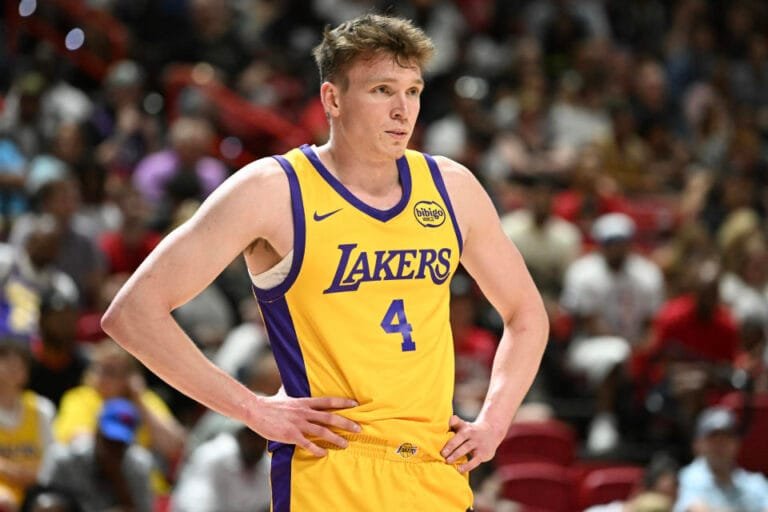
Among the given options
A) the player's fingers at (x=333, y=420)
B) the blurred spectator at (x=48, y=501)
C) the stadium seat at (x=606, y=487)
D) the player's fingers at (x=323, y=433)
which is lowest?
the blurred spectator at (x=48, y=501)

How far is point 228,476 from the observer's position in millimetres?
7535

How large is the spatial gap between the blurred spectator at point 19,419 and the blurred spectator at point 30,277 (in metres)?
0.88

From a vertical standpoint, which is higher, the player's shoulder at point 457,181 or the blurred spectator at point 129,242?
the blurred spectator at point 129,242

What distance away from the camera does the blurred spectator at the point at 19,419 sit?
7438 millimetres

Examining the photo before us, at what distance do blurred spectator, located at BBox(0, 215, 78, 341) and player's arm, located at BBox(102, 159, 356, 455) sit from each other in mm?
5094

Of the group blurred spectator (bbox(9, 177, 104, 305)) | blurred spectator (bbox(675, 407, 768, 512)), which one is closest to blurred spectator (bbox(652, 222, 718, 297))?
blurred spectator (bbox(675, 407, 768, 512))

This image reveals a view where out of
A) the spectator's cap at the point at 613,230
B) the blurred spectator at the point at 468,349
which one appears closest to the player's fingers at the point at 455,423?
the blurred spectator at the point at 468,349

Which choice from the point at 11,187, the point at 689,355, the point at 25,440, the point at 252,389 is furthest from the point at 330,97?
the point at 11,187

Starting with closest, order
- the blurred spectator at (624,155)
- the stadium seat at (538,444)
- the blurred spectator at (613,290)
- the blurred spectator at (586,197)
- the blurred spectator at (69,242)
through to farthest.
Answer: the stadium seat at (538,444)
the blurred spectator at (69,242)
the blurred spectator at (613,290)
the blurred spectator at (586,197)
the blurred spectator at (624,155)

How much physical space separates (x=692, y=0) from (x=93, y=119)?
7.63 metres

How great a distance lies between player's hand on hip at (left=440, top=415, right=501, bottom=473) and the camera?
3.72m

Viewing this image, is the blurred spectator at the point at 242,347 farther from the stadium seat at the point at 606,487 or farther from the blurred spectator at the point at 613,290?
the blurred spectator at the point at 613,290

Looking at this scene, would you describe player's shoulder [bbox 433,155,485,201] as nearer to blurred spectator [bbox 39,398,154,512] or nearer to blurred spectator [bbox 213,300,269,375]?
blurred spectator [bbox 39,398,154,512]

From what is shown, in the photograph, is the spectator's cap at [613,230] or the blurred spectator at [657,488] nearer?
the blurred spectator at [657,488]
